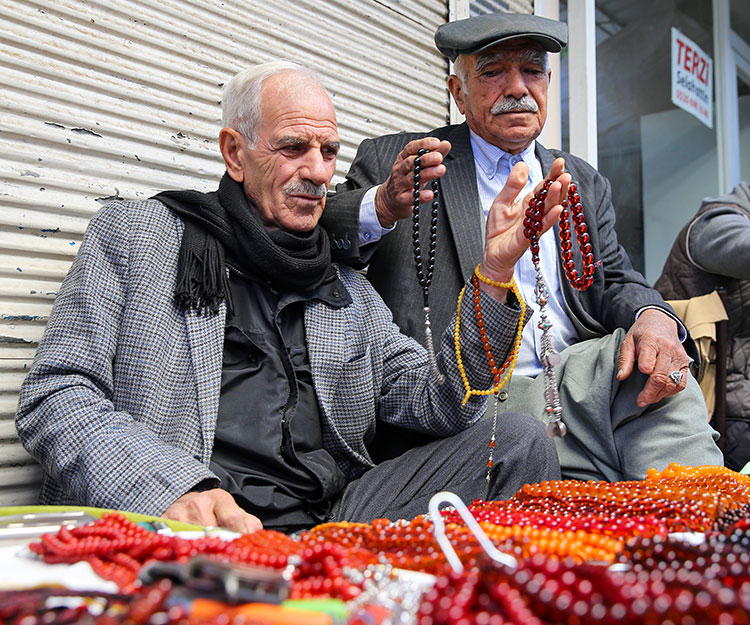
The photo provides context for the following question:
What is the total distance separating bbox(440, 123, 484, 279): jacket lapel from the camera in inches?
105

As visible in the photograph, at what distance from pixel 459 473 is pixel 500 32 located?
1559mm

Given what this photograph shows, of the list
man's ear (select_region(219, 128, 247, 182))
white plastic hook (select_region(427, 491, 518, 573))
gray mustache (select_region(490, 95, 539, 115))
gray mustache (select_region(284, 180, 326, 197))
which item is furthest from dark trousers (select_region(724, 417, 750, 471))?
white plastic hook (select_region(427, 491, 518, 573))

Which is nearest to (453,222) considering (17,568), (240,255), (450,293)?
(450,293)

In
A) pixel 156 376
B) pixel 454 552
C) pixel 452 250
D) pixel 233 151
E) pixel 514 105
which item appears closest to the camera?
pixel 454 552

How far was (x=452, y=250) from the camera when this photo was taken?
272 centimetres

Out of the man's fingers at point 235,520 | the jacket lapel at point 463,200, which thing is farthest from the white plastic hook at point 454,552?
the jacket lapel at point 463,200

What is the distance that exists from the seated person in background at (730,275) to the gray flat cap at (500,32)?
1.07 metres

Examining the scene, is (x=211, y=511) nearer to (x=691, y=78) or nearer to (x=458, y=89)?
(x=458, y=89)

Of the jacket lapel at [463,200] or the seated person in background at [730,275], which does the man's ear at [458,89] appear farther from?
the seated person in background at [730,275]

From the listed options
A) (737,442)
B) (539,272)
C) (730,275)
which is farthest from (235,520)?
(730,275)

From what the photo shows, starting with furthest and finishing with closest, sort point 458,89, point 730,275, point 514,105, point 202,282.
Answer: point 730,275, point 458,89, point 514,105, point 202,282

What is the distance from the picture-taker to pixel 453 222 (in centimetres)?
274

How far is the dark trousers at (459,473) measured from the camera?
6.75 feet

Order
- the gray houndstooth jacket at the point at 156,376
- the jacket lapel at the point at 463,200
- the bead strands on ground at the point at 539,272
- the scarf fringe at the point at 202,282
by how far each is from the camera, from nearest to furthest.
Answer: the gray houndstooth jacket at the point at 156,376
the bead strands on ground at the point at 539,272
the scarf fringe at the point at 202,282
the jacket lapel at the point at 463,200
